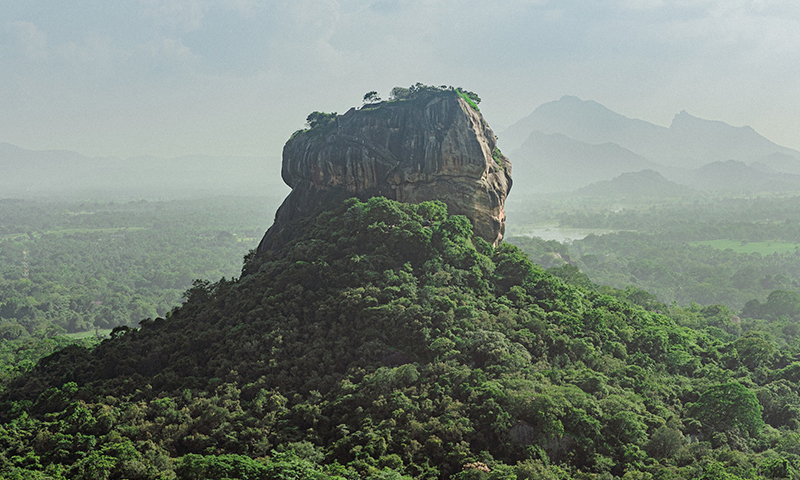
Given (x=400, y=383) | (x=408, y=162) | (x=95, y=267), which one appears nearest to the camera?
(x=400, y=383)

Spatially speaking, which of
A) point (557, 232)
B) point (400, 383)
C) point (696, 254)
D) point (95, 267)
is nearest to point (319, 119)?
point (400, 383)

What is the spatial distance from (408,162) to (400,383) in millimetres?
18993

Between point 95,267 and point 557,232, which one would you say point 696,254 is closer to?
point 557,232

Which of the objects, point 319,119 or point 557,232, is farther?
point 557,232

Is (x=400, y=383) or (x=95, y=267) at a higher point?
(x=400, y=383)

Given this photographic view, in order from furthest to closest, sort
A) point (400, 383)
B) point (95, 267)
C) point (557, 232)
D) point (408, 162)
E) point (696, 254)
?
point (557, 232) < point (95, 267) < point (696, 254) < point (408, 162) < point (400, 383)

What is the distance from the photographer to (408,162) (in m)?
35.4

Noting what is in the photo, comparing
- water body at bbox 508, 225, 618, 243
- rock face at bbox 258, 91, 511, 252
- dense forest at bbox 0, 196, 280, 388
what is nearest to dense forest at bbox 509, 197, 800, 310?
water body at bbox 508, 225, 618, 243

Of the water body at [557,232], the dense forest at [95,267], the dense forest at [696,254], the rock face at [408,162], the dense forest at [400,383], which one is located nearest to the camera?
the dense forest at [400,383]

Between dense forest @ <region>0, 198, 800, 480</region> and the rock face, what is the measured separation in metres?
3.36

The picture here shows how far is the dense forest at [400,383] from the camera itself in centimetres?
1747

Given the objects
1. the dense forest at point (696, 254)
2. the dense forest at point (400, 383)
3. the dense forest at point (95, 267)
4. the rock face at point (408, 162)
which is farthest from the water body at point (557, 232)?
the dense forest at point (400, 383)

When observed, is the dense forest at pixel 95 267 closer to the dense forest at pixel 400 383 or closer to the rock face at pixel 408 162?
the dense forest at pixel 400 383

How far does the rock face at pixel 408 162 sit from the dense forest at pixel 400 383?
11.0 feet
